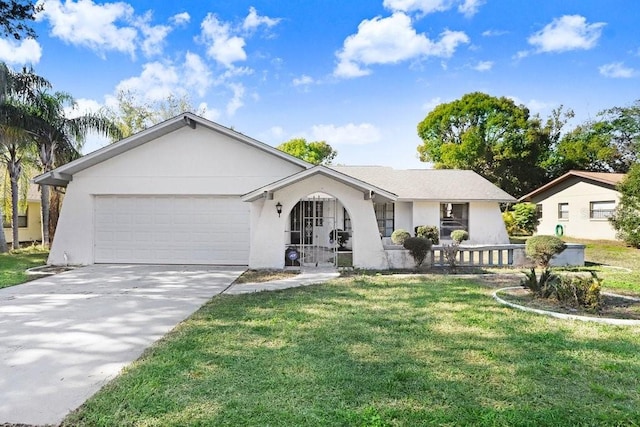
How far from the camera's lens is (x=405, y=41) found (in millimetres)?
17141

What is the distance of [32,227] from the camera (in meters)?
21.6

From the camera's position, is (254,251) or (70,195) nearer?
(254,251)

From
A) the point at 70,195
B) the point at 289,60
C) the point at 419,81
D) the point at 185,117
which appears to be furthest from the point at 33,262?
the point at 419,81

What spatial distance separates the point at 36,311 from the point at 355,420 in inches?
256

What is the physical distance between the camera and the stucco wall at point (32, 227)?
20908mm

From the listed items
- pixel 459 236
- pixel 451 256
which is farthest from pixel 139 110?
pixel 451 256

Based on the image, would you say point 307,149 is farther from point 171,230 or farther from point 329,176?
point 329,176

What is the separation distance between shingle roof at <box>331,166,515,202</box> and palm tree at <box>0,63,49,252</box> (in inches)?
595

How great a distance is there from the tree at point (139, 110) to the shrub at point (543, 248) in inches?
1113

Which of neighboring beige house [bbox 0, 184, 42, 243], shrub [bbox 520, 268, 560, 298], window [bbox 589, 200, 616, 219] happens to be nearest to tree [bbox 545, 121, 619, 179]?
window [bbox 589, 200, 616, 219]

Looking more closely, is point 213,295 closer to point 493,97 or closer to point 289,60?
point 289,60

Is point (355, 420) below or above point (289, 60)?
below

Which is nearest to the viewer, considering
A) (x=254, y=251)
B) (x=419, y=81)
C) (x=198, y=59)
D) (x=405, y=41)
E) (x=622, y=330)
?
(x=622, y=330)

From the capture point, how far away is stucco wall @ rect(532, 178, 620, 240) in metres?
20.9
